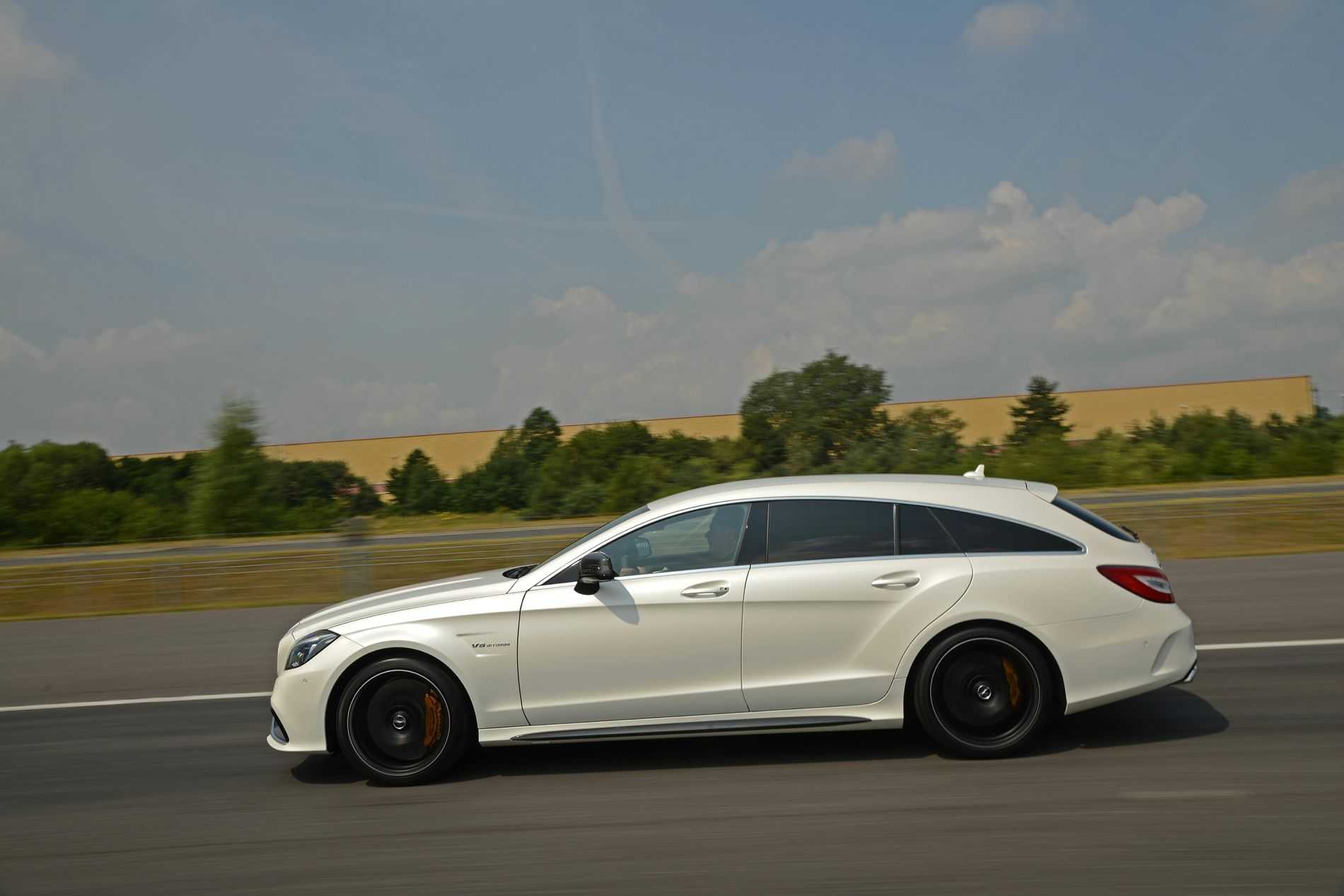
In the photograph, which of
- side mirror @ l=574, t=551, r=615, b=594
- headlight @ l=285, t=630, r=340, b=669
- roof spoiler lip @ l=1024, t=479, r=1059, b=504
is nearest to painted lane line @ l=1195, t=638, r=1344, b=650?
roof spoiler lip @ l=1024, t=479, r=1059, b=504

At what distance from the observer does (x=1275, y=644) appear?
871cm

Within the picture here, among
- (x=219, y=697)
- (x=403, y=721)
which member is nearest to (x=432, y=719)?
(x=403, y=721)

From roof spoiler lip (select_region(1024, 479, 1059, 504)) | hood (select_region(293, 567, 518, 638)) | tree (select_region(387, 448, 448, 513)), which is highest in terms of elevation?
tree (select_region(387, 448, 448, 513))

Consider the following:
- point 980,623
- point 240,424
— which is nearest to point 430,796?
point 980,623

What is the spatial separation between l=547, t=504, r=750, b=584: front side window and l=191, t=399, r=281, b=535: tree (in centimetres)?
3779

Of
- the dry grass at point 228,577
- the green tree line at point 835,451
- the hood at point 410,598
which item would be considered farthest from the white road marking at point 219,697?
the green tree line at point 835,451

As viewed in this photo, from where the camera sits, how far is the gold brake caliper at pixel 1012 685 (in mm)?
5789

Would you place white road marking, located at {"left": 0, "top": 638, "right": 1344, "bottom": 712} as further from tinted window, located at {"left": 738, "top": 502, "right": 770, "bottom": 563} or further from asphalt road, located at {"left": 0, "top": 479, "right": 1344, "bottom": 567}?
asphalt road, located at {"left": 0, "top": 479, "right": 1344, "bottom": 567}

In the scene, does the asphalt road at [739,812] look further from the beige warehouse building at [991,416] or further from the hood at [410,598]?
the beige warehouse building at [991,416]

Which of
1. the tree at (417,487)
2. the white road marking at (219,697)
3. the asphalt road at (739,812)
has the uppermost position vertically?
the tree at (417,487)

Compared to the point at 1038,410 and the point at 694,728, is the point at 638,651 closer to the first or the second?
the point at 694,728

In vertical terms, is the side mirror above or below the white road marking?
above

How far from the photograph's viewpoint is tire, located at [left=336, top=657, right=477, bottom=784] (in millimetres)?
5910

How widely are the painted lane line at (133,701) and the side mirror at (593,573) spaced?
4097 mm
